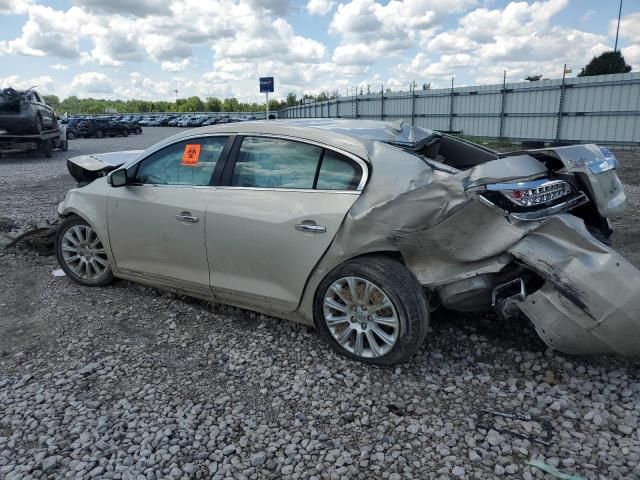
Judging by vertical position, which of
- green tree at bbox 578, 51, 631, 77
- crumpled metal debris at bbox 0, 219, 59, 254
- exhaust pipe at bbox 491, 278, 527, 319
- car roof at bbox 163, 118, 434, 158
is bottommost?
crumpled metal debris at bbox 0, 219, 59, 254

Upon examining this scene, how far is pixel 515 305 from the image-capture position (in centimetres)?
307

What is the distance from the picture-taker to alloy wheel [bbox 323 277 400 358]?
3.31 meters

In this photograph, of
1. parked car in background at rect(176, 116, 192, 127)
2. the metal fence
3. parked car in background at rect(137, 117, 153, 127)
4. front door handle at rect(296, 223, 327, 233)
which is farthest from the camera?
parked car in background at rect(137, 117, 153, 127)

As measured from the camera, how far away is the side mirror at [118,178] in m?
4.34

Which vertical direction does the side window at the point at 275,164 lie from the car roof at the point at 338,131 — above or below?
below

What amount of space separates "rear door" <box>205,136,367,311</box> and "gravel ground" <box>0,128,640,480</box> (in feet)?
1.49

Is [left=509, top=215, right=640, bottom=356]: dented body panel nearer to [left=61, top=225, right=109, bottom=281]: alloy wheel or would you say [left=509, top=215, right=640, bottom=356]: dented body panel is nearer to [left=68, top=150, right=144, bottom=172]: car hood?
[left=61, top=225, right=109, bottom=281]: alloy wheel

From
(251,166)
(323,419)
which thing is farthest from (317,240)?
(323,419)

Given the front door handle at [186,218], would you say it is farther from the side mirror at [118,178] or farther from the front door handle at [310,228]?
the front door handle at [310,228]

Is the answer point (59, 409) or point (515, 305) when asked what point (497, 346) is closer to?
point (515, 305)

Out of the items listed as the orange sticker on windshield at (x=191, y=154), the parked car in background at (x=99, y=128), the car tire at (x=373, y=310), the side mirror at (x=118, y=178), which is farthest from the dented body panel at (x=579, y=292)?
the parked car in background at (x=99, y=128)

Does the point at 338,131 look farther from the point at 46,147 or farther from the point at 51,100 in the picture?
the point at 51,100

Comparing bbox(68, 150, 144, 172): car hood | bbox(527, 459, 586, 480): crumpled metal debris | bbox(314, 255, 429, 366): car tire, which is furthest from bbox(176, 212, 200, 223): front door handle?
bbox(527, 459, 586, 480): crumpled metal debris

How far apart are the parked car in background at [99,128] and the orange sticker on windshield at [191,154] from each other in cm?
3706
